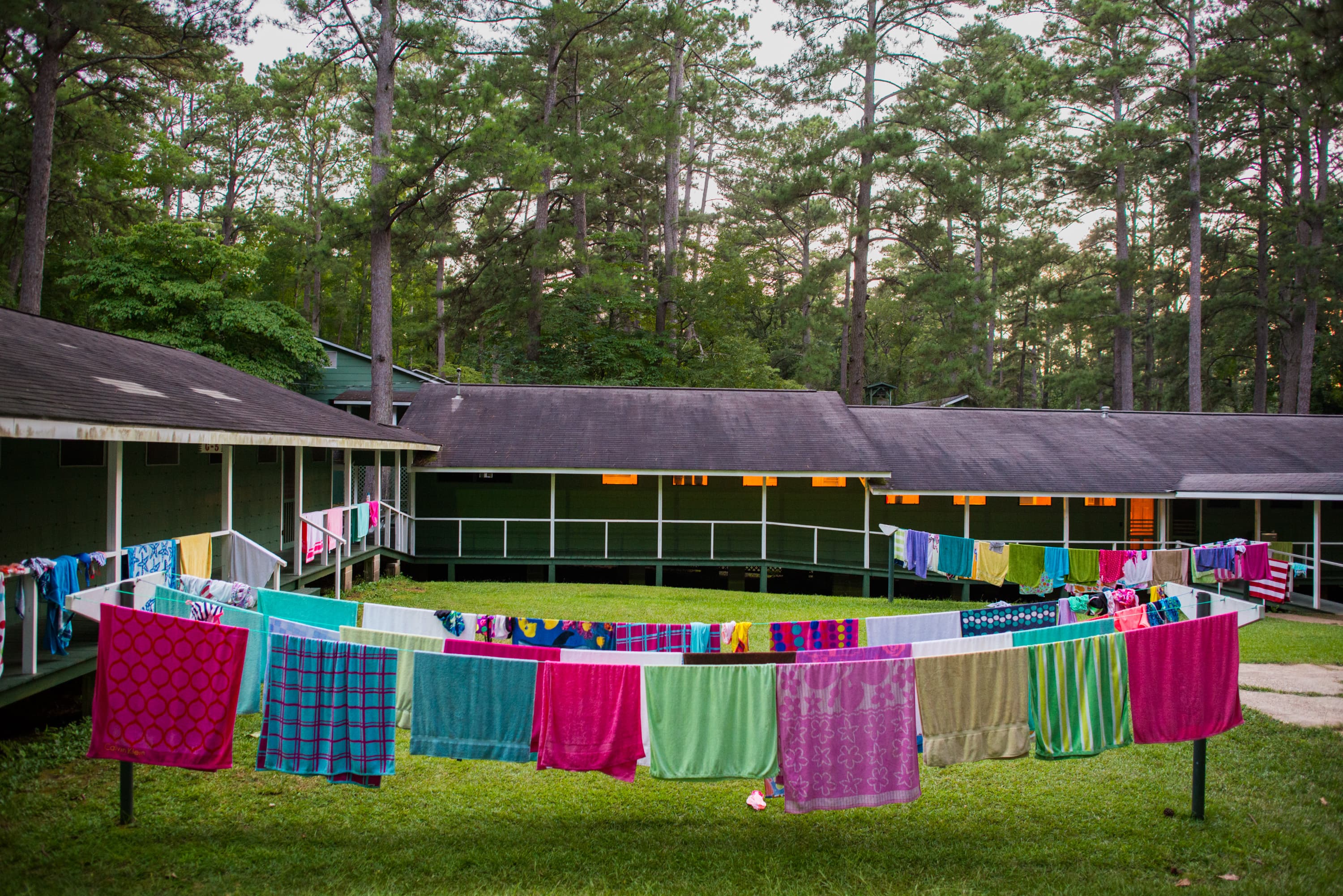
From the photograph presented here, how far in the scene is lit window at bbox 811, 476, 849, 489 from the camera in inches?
718

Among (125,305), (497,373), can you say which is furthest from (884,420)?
(125,305)

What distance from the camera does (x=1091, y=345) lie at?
178 feet

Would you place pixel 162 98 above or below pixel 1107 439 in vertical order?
above

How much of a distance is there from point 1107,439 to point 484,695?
1914 centimetres

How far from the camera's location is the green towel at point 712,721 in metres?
4.74

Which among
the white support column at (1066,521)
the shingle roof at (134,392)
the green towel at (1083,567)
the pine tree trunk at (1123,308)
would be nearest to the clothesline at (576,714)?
the shingle roof at (134,392)

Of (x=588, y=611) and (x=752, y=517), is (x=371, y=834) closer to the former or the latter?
(x=588, y=611)

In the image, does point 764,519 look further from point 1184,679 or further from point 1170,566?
point 1184,679

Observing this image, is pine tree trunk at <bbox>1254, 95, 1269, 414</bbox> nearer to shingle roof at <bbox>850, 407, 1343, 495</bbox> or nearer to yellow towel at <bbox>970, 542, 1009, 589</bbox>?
shingle roof at <bbox>850, 407, 1343, 495</bbox>

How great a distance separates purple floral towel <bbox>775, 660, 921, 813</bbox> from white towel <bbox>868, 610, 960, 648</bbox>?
1641 millimetres

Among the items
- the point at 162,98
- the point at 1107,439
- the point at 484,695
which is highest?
the point at 162,98

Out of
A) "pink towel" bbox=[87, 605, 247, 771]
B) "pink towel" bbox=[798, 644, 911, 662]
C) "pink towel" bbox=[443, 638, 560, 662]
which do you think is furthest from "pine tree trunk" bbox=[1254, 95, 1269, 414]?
"pink towel" bbox=[87, 605, 247, 771]

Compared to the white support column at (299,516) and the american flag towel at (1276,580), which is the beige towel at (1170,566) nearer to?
the american flag towel at (1276,580)

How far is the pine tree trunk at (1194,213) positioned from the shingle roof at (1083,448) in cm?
636
